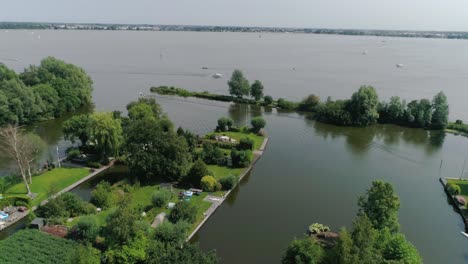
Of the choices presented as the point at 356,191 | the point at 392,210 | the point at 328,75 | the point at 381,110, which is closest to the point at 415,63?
the point at 328,75

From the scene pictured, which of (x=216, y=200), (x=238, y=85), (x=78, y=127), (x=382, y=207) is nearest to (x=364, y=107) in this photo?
(x=238, y=85)

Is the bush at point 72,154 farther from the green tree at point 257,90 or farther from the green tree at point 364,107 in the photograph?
the green tree at point 364,107

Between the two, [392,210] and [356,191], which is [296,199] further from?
[392,210]

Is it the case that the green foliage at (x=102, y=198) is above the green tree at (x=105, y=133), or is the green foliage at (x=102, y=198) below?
below

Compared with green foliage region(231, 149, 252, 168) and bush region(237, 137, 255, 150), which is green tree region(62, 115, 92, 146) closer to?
green foliage region(231, 149, 252, 168)

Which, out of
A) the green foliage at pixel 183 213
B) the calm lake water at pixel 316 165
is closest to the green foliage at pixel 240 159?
the calm lake water at pixel 316 165
